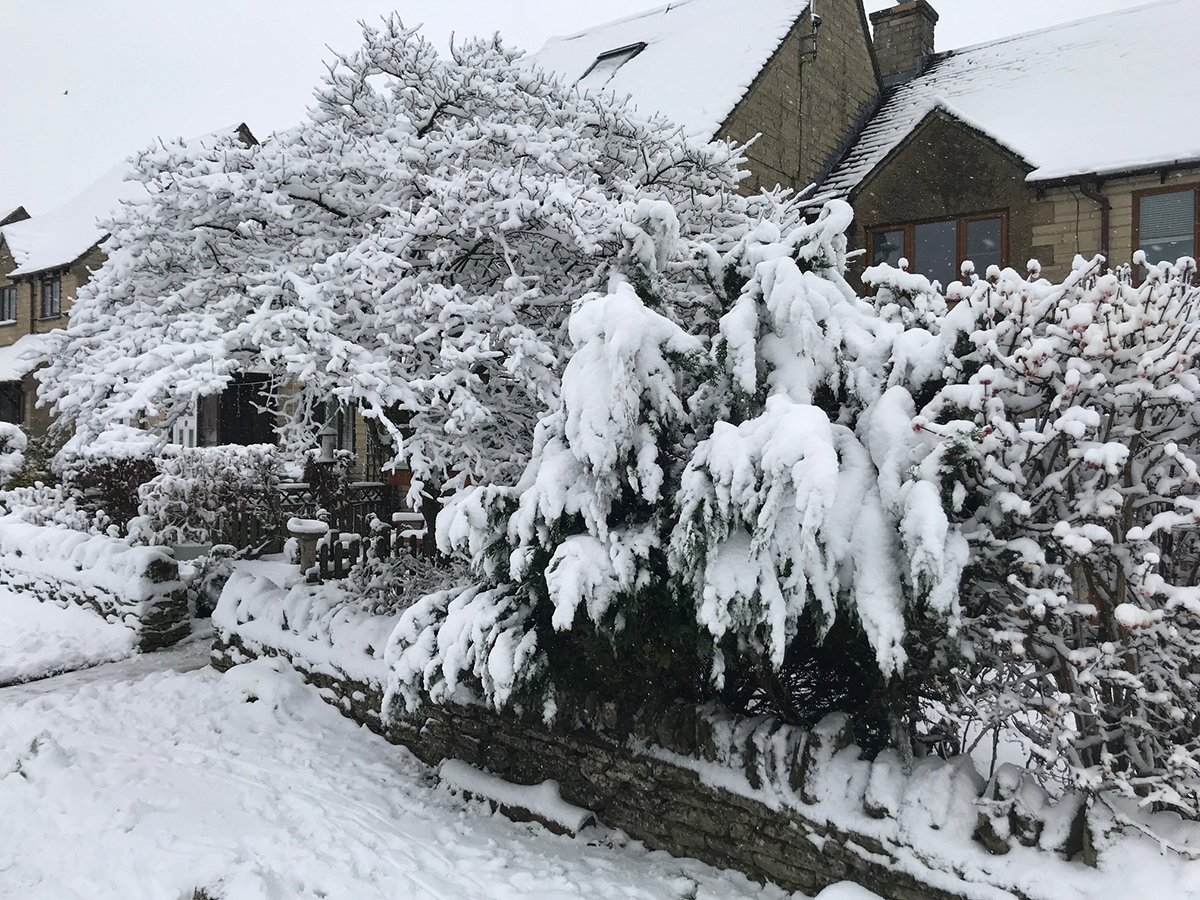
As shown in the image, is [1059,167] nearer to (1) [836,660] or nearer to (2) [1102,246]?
(2) [1102,246]

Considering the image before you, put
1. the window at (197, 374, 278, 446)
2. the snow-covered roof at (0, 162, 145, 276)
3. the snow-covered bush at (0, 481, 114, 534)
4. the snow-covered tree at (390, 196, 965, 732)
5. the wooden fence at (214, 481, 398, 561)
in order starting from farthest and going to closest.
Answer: the snow-covered roof at (0, 162, 145, 276) < the window at (197, 374, 278, 446) < the snow-covered bush at (0, 481, 114, 534) < the wooden fence at (214, 481, 398, 561) < the snow-covered tree at (390, 196, 965, 732)

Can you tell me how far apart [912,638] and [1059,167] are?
9.83m

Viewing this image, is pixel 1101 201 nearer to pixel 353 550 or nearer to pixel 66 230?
pixel 353 550

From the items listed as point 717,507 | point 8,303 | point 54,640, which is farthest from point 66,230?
point 717,507

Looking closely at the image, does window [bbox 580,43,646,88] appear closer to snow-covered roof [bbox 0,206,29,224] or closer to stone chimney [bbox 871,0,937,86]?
stone chimney [bbox 871,0,937,86]

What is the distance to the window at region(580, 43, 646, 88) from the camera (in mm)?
15281

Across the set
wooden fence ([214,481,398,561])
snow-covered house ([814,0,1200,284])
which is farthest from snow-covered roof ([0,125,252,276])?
snow-covered house ([814,0,1200,284])

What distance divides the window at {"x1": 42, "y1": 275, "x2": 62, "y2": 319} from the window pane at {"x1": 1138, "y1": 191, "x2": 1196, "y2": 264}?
28339 millimetres

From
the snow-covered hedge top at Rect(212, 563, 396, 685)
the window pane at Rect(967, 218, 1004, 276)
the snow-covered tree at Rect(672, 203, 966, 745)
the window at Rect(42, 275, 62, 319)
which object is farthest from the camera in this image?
the window at Rect(42, 275, 62, 319)


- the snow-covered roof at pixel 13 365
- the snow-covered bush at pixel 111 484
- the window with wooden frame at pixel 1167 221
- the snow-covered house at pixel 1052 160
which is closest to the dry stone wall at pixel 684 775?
the snow-covered bush at pixel 111 484

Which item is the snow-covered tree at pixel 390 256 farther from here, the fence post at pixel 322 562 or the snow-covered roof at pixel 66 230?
the snow-covered roof at pixel 66 230

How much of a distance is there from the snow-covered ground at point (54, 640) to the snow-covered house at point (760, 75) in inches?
397

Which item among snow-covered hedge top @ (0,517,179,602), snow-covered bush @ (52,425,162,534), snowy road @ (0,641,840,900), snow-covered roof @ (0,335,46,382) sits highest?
snow-covered roof @ (0,335,46,382)

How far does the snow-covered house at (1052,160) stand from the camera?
10352 mm
